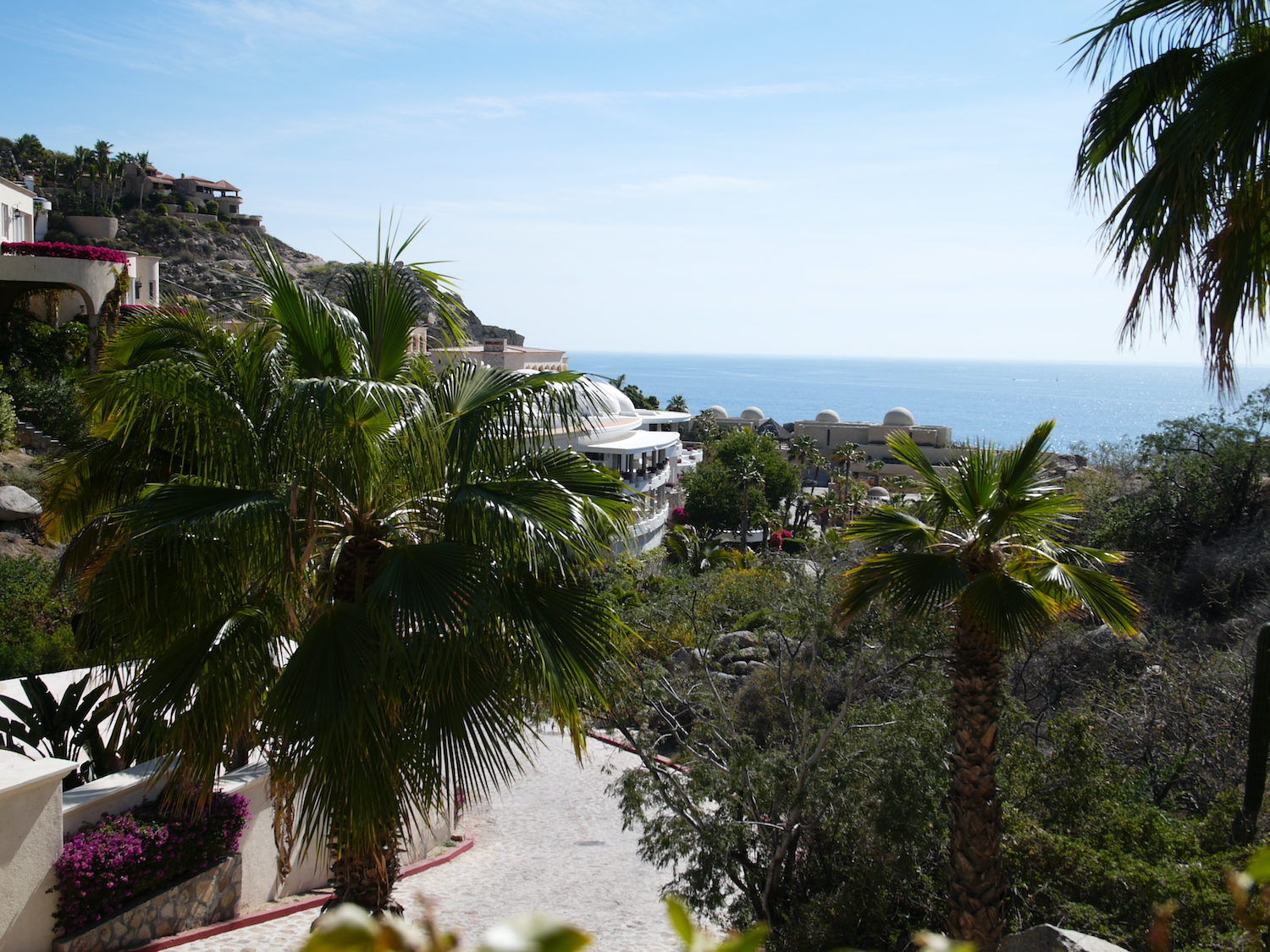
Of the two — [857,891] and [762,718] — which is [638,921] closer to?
[857,891]

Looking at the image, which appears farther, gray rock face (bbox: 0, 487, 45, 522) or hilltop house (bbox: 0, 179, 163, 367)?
hilltop house (bbox: 0, 179, 163, 367)

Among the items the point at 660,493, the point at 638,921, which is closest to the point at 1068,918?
the point at 638,921

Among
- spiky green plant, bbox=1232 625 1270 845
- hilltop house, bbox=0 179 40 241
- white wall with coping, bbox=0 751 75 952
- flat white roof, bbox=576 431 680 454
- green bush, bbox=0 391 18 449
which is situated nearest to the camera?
spiky green plant, bbox=1232 625 1270 845

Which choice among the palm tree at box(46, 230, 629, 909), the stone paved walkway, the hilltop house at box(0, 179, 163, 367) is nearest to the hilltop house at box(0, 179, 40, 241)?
the hilltop house at box(0, 179, 163, 367)

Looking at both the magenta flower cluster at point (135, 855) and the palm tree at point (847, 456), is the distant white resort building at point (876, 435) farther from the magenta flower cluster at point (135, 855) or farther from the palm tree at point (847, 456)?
the magenta flower cluster at point (135, 855)

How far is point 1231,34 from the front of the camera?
5.30m

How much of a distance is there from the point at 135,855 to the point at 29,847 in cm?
90

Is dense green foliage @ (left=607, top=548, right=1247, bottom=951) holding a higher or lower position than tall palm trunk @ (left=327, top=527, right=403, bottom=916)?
lower

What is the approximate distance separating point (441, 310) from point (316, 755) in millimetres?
3525

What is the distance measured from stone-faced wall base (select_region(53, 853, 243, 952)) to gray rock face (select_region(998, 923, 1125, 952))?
290 inches

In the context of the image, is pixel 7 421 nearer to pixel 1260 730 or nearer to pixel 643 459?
pixel 643 459

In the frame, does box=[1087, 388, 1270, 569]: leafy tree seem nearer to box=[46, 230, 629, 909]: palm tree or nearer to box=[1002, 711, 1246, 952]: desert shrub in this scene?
box=[1002, 711, 1246, 952]: desert shrub

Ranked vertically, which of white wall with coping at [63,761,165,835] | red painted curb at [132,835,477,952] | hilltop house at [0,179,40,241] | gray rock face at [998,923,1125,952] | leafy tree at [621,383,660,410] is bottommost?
A: red painted curb at [132,835,477,952]

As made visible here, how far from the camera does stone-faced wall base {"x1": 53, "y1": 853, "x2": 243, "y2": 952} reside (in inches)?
313
